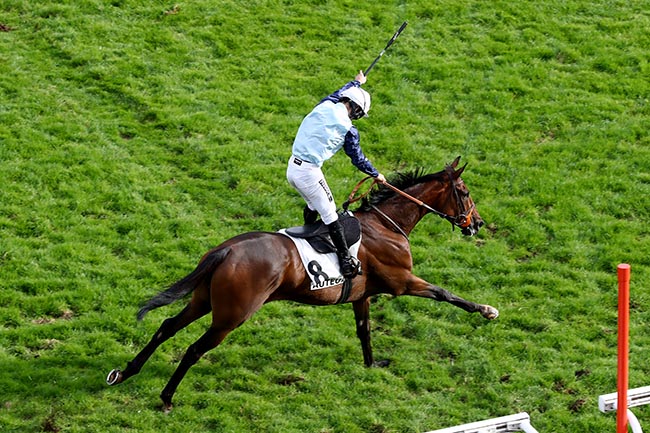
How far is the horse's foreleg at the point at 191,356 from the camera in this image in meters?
9.12

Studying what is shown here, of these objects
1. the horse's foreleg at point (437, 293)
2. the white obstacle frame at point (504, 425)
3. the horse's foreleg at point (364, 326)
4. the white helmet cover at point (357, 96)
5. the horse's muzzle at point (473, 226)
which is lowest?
the horse's foreleg at point (364, 326)

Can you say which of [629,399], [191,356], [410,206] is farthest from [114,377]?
[629,399]

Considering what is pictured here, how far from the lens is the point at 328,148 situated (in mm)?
9289

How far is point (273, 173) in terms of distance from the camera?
13836mm

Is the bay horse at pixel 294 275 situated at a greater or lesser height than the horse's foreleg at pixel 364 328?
greater

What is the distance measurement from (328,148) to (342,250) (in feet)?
3.38

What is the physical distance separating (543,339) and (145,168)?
20.3 feet

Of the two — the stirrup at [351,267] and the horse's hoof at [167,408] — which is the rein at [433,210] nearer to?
the stirrup at [351,267]

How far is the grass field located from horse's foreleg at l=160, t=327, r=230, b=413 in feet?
0.63

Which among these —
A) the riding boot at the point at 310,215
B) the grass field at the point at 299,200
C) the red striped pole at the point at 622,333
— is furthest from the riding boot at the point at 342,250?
the red striped pole at the point at 622,333

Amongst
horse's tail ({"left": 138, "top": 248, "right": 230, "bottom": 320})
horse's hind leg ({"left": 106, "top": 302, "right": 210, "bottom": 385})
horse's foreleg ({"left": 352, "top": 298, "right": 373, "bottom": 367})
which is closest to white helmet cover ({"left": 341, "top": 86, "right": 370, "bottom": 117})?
horse's tail ({"left": 138, "top": 248, "right": 230, "bottom": 320})

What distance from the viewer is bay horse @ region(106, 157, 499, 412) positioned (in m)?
8.96

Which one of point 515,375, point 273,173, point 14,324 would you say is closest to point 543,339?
point 515,375

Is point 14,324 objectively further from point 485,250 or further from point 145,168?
point 485,250
